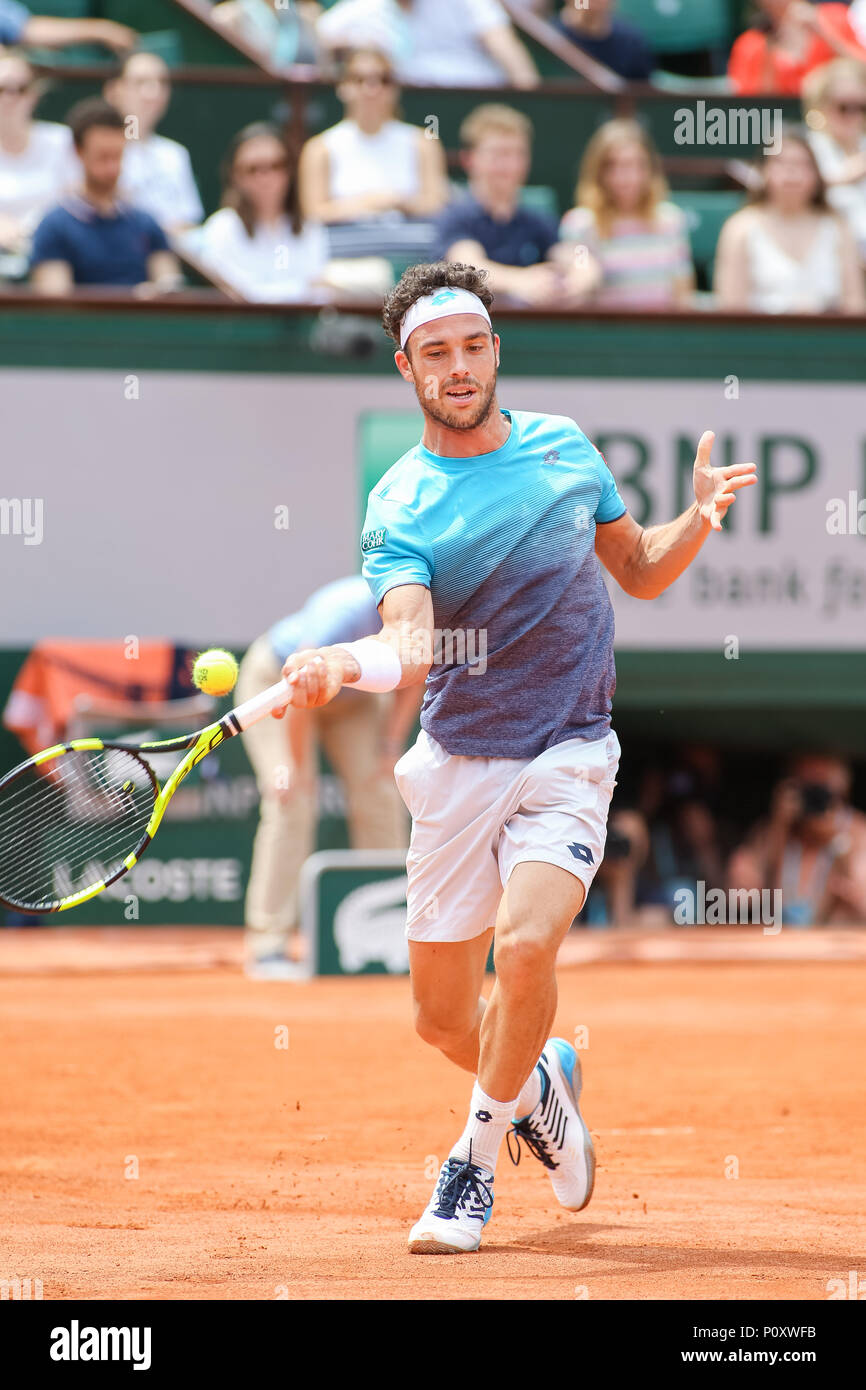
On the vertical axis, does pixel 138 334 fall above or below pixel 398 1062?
above

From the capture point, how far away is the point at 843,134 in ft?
36.8

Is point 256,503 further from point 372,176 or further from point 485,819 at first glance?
point 485,819

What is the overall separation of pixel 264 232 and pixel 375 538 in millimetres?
6322

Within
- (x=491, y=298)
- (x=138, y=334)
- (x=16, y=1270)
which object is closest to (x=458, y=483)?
(x=491, y=298)

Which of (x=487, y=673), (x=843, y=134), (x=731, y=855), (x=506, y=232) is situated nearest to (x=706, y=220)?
(x=843, y=134)

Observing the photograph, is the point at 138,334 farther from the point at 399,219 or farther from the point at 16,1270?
the point at 16,1270

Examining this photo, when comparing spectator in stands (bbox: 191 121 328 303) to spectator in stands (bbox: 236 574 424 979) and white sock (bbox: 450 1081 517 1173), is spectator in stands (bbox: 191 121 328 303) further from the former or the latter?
white sock (bbox: 450 1081 517 1173)

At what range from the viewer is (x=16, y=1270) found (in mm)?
3889

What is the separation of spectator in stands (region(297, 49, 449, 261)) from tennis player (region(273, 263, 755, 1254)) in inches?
238

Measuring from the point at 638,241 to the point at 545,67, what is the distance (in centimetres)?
249

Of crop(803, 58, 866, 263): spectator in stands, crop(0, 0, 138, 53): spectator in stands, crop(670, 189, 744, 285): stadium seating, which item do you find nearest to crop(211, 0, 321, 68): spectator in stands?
crop(0, 0, 138, 53): spectator in stands

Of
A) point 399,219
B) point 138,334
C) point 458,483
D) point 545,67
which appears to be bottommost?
point 458,483

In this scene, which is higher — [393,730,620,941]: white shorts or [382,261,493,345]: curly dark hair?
[382,261,493,345]: curly dark hair

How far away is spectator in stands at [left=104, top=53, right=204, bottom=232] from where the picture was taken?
405 inches
